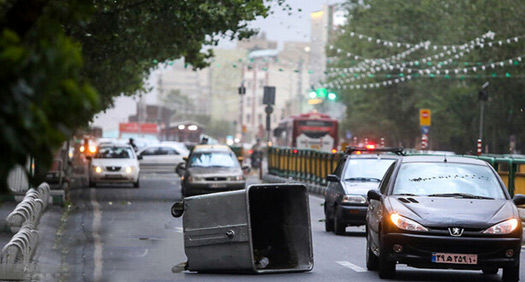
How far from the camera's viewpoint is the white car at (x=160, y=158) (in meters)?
58.3

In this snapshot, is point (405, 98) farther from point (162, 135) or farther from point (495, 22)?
point (162, 135)

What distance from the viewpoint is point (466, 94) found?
2643 inches

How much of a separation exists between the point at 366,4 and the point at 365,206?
61838 millimetres

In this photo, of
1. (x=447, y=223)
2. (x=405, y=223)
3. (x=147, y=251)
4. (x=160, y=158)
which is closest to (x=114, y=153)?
(x=160, y=158)

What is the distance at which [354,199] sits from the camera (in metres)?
20.6

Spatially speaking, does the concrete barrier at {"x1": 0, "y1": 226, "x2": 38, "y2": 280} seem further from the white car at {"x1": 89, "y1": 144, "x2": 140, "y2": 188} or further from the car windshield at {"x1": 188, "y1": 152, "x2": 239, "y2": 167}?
the white car at {"x1": 89, "y1": 144, "x2": 140, "y2": 188}

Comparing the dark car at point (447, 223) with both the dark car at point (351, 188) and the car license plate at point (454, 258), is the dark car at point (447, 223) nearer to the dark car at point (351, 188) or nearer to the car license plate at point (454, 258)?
the car license plate at point (454, 258)

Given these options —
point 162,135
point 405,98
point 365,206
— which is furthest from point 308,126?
point 162,135

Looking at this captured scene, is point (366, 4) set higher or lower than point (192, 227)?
higher

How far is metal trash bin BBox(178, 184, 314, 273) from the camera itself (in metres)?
13.5

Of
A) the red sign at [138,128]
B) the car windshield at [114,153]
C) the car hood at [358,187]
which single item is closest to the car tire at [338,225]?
the car hood at [358,187]

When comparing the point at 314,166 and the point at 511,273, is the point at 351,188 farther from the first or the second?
the point at 314,166

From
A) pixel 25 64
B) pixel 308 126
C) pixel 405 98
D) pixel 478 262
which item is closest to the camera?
pixel 25 64

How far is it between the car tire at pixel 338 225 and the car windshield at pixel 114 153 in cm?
2149
